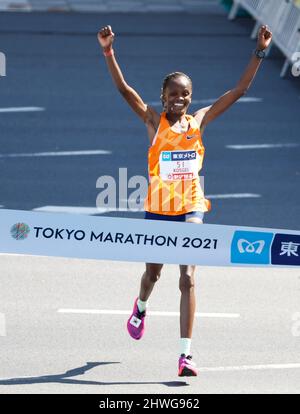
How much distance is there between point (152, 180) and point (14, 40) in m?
13.9

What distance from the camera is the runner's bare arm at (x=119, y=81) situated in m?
10.5

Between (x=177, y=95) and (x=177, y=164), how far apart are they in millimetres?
540

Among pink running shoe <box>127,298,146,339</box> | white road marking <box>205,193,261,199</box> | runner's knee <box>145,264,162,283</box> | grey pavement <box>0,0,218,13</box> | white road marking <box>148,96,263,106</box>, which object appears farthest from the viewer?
grey pavement <box>0,0,218,13</box>

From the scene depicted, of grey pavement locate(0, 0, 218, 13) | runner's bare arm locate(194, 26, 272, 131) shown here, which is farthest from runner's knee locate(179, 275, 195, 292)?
grey pavement locate(0, 0, 218, 13)

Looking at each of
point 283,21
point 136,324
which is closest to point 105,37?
point 136,324

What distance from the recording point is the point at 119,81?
10.6 meters

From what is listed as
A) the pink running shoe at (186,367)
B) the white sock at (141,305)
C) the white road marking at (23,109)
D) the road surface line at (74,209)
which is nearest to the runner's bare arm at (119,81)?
the white sock at (141,305)

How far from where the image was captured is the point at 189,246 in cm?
1030

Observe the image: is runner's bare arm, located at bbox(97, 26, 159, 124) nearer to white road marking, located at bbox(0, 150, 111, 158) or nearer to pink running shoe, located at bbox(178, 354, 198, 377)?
pink running shoe, located at bbox(178, 354, 198, 377)

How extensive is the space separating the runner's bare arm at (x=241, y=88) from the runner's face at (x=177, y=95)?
28 cm

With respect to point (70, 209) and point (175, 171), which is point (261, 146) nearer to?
point (70, 209)

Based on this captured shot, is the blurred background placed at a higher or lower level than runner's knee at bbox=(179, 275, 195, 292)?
higher

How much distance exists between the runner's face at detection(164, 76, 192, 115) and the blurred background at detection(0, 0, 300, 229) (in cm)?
500

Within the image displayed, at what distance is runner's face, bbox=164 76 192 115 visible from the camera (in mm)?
10500
